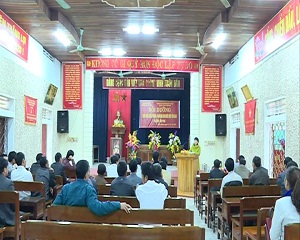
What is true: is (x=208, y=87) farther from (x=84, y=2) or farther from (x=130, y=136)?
(x=84, y=2)

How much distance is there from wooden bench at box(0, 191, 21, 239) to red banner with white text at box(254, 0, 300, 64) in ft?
16.6

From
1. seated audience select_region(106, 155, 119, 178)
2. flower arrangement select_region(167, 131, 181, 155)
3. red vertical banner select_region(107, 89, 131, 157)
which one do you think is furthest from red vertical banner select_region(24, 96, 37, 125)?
red vertical banner select_region(107, 89, 131, 157)

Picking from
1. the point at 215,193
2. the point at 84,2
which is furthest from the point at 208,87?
the point at 215,193

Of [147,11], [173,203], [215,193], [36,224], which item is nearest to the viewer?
[36,224]

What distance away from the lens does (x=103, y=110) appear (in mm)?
18266

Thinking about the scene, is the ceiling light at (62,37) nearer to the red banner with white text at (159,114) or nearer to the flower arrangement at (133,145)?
the flower arrangement at (133,145)

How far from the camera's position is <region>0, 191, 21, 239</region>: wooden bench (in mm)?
3773

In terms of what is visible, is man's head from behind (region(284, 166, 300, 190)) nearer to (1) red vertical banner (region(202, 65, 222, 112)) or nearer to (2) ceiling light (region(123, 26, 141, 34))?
(2) ceiling light (region(123, 26, 141, 34))

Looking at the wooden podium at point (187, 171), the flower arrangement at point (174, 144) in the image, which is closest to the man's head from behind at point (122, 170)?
the wooden podium at point (187, 171)

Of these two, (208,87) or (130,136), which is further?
(130,136)

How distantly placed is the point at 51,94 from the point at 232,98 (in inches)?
213

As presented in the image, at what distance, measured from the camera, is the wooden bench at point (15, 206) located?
3773 millimetres

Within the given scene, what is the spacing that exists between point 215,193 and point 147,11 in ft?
14.2

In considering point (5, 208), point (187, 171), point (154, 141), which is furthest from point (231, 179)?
point (154, 141)
